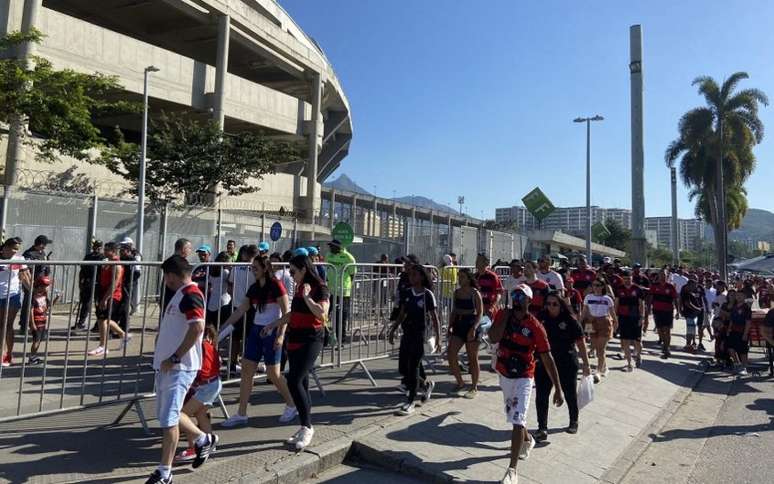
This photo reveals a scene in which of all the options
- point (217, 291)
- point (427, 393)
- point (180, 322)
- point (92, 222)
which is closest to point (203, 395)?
point (180, 322)

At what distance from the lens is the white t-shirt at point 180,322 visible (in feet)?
13.5

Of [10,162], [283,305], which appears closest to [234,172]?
[10,162]

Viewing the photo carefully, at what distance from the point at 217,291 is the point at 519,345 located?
3735mm

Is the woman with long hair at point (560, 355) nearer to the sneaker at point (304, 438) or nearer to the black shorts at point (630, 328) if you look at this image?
the sneaker at point (304, 438)

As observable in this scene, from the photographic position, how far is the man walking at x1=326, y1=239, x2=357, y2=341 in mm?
7766

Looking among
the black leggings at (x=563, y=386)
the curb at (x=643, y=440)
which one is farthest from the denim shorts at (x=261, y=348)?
the curb at (x=643, y=440)

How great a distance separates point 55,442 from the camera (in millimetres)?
4824

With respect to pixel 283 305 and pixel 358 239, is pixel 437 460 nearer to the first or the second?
pixel 283 305

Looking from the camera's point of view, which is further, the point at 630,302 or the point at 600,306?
the point at 630,302

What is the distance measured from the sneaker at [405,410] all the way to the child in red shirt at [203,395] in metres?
2.35

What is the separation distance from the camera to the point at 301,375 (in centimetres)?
509

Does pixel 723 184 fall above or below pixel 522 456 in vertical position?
above

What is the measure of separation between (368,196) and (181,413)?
58.9 metres

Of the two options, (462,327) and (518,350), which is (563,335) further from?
(462,327)
